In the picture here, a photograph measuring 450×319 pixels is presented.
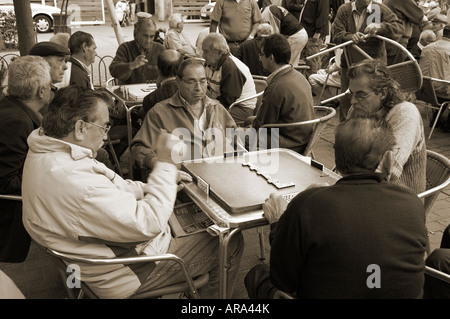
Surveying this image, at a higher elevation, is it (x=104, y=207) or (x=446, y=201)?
(x=104, y=207)

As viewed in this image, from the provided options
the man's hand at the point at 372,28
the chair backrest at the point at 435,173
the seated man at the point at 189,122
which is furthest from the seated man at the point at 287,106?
the man's hand at the point at 372,28

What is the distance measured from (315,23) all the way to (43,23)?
1280cm

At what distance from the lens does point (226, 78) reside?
4695 millimetres

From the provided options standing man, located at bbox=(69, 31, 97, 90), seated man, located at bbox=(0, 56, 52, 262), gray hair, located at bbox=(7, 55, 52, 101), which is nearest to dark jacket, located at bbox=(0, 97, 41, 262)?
seated man, located at bbox=(0, 56, 52, 262)

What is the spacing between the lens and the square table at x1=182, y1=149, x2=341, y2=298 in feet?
6.94

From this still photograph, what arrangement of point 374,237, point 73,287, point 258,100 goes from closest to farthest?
1. point 374,237
2. point 73,287
3. point 258,100

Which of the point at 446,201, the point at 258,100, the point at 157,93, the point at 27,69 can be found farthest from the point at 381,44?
the point at 27,69

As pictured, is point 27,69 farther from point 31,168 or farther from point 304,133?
point 304,133

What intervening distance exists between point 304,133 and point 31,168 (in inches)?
91.0

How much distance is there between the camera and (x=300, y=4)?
9766 mm

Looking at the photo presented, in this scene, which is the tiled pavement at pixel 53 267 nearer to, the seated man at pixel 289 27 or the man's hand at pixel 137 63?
the man's hand at pixel 137 63

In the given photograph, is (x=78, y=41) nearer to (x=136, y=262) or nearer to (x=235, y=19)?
(x=235, y=19)

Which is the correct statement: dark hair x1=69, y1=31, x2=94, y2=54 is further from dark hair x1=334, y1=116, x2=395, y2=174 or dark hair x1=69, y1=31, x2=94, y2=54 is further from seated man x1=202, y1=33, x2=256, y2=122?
dark hair x1=334, y1=116, x2=395, y2=174

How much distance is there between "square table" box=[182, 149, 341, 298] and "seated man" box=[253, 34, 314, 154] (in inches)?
33.1
